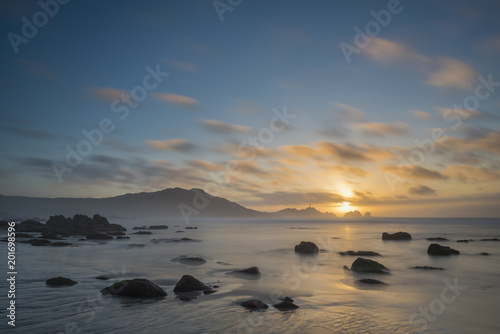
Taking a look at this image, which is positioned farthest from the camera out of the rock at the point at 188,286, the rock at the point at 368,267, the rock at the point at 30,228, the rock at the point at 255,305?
the rock at the point at 30,228

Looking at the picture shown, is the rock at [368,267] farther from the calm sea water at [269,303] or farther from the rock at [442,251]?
the rock at [442,251]

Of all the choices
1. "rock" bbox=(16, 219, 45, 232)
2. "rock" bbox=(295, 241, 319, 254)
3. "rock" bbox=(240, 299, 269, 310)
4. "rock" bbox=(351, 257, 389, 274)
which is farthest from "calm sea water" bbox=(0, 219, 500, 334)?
"rock" bbox=(16, 219, 45, 232)

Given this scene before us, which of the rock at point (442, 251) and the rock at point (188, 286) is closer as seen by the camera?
the rock at point (188, 286)

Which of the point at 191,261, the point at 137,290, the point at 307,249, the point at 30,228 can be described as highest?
the point at 30,228

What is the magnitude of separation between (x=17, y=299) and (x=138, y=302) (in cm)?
629

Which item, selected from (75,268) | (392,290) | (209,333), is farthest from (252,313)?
(75,268)

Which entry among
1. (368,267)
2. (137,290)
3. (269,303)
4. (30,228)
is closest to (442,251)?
(368,267)

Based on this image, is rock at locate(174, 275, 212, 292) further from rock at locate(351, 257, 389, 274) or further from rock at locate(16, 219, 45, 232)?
rock at locate(16, 219, 45, 232)

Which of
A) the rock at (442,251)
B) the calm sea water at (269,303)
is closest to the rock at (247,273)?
the calm sea water at (269,303)

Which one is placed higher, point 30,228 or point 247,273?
point 30,228

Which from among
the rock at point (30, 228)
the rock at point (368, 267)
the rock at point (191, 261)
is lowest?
the rock at point (191, 261)

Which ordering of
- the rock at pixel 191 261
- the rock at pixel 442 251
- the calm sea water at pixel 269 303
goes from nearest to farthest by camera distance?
1. the calm sea water at pixel 269 303
2. the rock at pixel 191 261
3. the rock at pixel 442 251

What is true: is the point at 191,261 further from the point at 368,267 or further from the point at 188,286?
the point at 368,267

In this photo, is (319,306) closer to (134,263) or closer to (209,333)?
(209,333)
